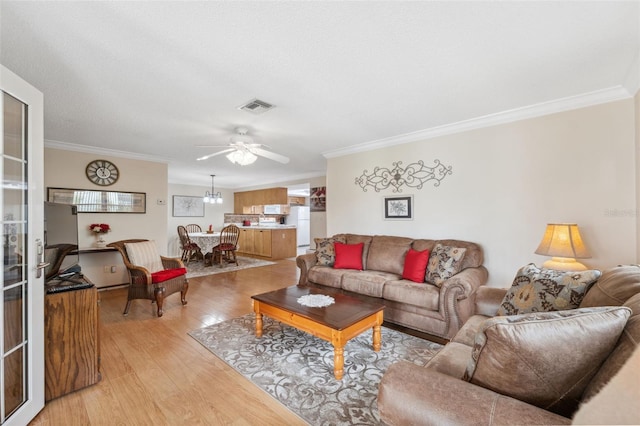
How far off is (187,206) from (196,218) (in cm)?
49

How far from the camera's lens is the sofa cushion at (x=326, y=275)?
3494 mm

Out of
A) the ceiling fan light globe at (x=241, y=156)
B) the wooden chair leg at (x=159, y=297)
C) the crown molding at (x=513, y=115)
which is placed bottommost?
the wooden chair leg at (x=159, y=297)

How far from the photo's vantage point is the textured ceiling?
154cm

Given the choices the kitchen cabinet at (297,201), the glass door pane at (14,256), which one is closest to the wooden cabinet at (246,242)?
the kitchen cabinet at (297,201)

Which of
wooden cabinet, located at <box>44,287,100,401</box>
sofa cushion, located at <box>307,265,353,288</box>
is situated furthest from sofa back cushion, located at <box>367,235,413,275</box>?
wooden cabinet, located at <box>44,287,100,401</box>

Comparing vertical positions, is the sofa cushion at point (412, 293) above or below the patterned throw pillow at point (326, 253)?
below

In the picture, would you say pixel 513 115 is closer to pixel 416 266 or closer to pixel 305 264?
pixel 416 266

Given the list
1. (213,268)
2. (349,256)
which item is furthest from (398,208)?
(213,268)

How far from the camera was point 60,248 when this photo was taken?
2258mm

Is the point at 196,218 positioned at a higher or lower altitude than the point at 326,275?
higher

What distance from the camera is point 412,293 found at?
284 centimetres

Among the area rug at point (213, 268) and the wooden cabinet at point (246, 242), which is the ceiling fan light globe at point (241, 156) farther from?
the wooden cabinet at point (246, 242)

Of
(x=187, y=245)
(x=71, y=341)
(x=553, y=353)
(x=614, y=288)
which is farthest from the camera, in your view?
(x=187, y=245)

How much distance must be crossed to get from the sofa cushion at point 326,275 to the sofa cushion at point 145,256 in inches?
86.4
